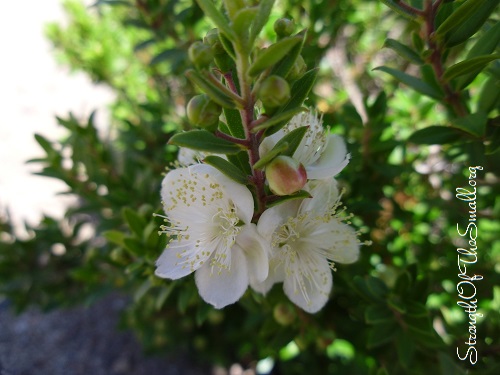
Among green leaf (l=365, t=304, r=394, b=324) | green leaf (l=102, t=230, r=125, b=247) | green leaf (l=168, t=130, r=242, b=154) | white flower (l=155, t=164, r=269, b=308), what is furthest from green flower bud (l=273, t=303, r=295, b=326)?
green leaf (l=168, t=130, r=242, b=154)

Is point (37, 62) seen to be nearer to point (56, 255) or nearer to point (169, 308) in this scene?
point (56, 255)

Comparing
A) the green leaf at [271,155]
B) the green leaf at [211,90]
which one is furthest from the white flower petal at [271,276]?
the green leaf at [211,90]

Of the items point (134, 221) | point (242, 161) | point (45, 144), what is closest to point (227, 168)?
point (242, 161)

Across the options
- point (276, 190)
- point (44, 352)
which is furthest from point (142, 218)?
point (44, 352)

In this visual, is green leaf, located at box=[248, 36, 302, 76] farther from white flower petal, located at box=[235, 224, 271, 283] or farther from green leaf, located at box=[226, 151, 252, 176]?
white flower petal, located at box=[235, 224, 271, 283]

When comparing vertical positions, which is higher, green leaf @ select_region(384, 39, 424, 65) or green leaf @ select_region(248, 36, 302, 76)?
green leaf @ select_region(248, 36, 302, 76)

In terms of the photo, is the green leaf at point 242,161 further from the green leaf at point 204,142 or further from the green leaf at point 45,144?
the green leaf at point 45,144
